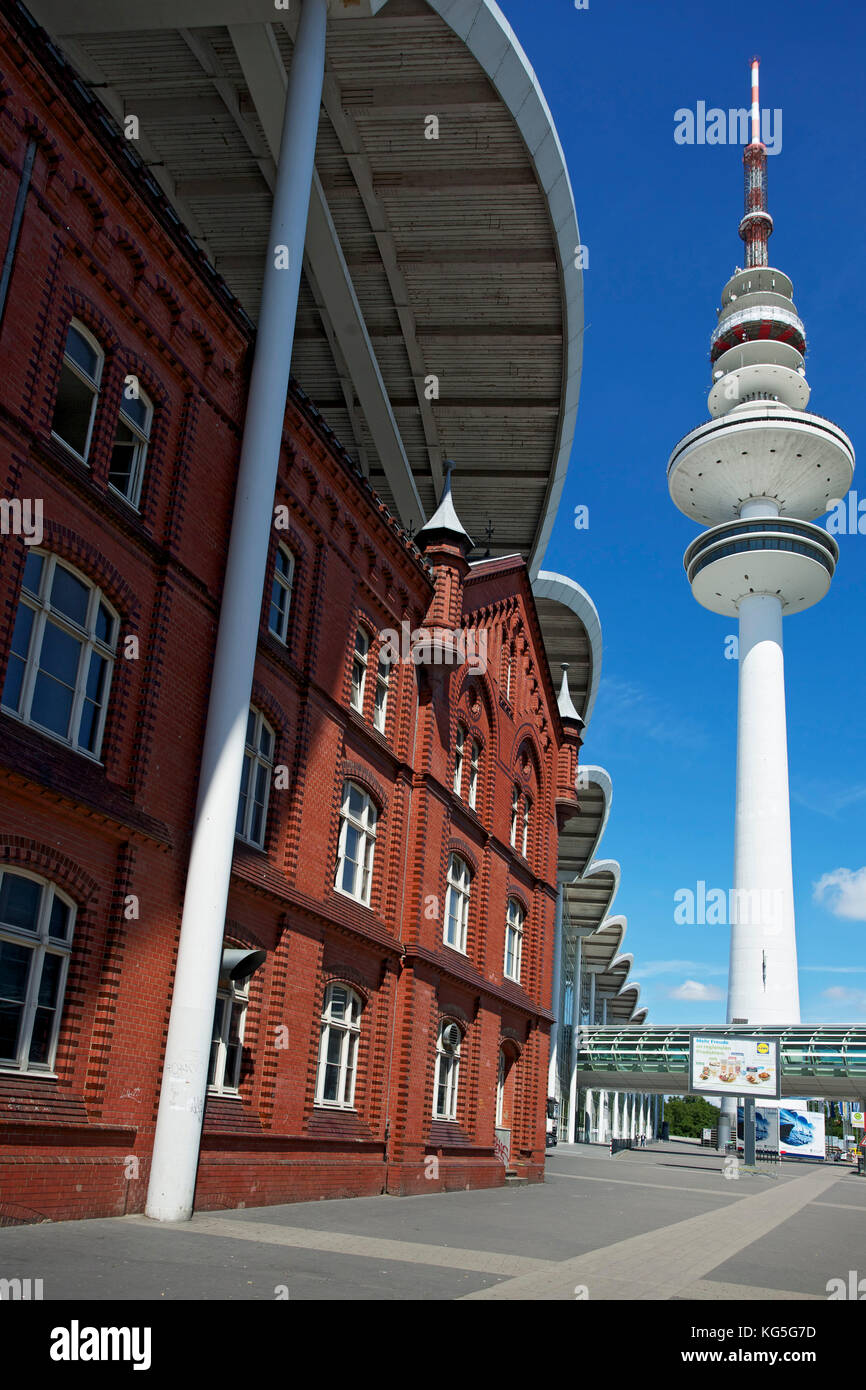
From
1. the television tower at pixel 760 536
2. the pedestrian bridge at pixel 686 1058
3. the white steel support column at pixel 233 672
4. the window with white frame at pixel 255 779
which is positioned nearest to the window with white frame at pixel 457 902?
the window with white frame at pixel 255 779

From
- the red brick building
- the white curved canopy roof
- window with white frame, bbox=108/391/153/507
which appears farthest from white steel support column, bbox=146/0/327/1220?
the white curved canopy roof

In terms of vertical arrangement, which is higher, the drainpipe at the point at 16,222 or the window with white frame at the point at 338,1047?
the drainpipe at the point at 16,222

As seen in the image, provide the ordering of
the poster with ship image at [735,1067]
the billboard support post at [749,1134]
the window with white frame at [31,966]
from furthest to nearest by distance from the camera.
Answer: the billboard support post at [749,1134] → the poster with ship image at [735,1067] → the window with white frame at [31,966]

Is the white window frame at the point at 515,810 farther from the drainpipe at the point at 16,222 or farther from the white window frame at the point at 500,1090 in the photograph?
the drainpipe at the point at 16,222

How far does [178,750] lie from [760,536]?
87814 millimetres

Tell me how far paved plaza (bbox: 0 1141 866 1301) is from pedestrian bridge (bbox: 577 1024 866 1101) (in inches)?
1921

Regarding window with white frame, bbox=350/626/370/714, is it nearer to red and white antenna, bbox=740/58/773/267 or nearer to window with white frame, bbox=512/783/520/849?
window with white frame, bbox=512/783/520/849

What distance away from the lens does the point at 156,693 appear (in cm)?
1445

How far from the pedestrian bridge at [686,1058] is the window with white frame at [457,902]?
43555 millimetres

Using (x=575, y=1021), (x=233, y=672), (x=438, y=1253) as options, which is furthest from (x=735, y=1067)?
(x=233, y=672)

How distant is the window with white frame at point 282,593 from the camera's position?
18.5 meters

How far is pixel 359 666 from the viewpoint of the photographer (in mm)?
21969

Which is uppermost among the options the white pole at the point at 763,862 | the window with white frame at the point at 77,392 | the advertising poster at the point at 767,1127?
the white pole at the point at 763,862
